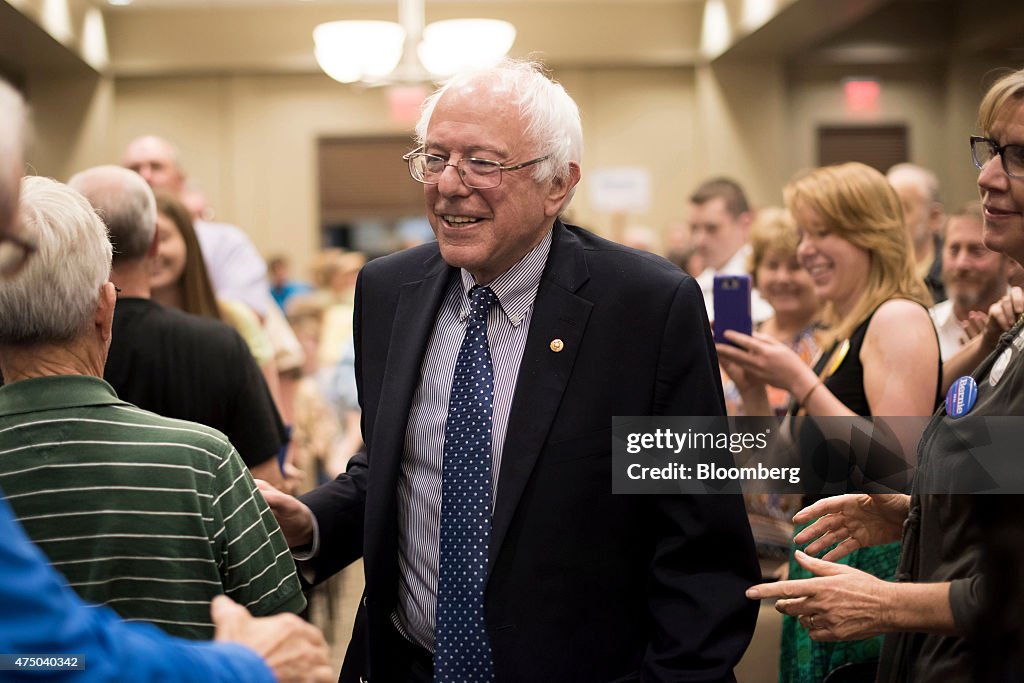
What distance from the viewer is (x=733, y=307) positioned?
3.12m

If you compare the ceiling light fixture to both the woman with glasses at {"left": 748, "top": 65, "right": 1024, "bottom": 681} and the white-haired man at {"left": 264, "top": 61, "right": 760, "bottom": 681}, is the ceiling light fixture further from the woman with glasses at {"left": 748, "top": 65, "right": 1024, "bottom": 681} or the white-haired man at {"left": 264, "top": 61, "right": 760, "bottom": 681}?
the woman with glasses at {"left": 748, "top": 65, "right": 1024, "bottom": 681}

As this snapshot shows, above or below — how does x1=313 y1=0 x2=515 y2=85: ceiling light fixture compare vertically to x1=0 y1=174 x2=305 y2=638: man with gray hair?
above

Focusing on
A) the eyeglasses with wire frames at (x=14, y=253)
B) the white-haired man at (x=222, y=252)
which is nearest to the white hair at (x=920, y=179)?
the white-haired man at (x=222, y=252)

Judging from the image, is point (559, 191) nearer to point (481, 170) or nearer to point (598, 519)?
point (481, 170)

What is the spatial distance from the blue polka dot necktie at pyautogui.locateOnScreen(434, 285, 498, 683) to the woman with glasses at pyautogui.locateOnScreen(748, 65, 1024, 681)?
1.60 ft

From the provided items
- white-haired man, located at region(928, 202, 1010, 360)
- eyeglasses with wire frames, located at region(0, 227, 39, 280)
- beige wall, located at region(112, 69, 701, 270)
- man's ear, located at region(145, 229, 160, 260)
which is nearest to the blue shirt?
eyeglasses with wire frames, located at region(0, 227, 39, 280)

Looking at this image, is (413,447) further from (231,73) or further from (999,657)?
(231,73)

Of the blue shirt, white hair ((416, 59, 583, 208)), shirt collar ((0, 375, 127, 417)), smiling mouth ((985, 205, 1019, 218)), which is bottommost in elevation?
the blue shirt

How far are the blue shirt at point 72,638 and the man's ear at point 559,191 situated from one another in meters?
1.11

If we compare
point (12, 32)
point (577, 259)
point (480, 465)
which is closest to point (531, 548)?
point (480, 465)

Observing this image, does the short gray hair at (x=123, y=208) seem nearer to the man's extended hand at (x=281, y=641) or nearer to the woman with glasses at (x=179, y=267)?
the woman with glasses at (x=179, y=267)

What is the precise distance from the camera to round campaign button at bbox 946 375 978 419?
1978 mm

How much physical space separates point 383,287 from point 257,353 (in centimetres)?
182

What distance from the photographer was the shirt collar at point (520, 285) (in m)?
2.20
